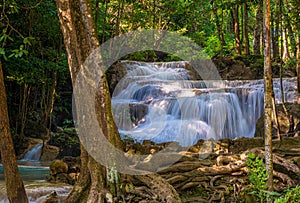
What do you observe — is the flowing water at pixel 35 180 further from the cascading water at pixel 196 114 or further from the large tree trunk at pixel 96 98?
the cascading water at pixel 196 114

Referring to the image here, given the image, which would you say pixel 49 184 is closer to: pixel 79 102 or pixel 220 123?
pixel 79 102

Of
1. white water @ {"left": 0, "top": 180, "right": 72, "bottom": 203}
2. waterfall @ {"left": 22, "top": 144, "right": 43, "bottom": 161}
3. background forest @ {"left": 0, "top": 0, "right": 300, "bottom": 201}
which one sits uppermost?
background forest @ {"left": 0, "top": 0, "right": 300, "bottom": 201}

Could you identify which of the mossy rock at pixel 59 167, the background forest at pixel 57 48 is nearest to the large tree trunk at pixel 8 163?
the background forest at pixel 57 48

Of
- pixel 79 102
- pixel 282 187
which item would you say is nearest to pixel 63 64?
pixel 79 102

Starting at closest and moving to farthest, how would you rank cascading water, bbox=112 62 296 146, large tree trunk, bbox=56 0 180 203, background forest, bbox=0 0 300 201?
large tree trunk, bbox=56 0 180 203
background forest, bbox=0 0 300 201
cascading water, bbox=112 62 296 146

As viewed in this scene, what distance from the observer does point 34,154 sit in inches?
481

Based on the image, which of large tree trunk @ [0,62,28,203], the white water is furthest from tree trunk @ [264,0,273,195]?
the white water

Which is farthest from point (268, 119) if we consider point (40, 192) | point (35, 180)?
point (35, 180)

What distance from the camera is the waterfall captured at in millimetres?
12070

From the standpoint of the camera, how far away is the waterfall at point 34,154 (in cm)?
1207

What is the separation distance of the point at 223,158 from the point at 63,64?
24.4 ft

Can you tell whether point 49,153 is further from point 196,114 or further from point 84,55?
point 84,55

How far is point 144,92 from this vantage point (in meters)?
15.0

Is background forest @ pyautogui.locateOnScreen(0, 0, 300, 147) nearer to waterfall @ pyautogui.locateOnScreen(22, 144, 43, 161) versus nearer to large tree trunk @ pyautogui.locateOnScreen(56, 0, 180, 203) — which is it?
waterfall @ pyautogui.locateOnScreen(22, 144, 43, 161)
